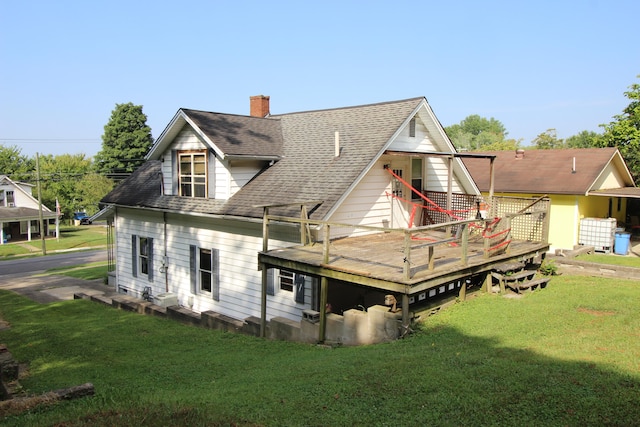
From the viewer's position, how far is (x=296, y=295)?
43.7 feet

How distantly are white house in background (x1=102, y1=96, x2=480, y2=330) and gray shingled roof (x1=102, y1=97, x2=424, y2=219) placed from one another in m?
0.04

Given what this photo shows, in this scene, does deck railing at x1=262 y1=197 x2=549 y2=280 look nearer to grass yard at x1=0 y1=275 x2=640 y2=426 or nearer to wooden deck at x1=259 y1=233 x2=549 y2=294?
wooden deck at x1=259 y1=233 x2=549 y2=294

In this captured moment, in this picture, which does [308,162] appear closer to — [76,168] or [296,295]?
[296,295]

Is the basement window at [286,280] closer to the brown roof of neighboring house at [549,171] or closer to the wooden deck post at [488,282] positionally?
the wooden deck post at [488,282]

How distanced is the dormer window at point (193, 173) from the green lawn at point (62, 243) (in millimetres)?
32678

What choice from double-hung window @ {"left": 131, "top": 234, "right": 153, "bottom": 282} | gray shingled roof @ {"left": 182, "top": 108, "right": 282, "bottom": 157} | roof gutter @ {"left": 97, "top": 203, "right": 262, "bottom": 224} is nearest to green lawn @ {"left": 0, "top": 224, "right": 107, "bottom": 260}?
double-hung window @ {"left": 131, "top": 234, "right": 153, "bottom": 282}

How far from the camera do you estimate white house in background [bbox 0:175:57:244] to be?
50750mm

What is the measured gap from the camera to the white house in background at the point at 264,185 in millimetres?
13727

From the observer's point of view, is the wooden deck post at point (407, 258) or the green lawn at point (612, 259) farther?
the green lawn at point (612, 259)

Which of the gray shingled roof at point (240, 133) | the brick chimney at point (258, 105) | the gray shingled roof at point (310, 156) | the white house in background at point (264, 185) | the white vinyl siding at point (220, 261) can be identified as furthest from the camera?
the brick chimney at point (258, 105)

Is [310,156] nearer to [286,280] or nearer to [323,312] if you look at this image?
[286,280]

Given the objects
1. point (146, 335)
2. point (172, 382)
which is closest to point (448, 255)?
point (172, 382)

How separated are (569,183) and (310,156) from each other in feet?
44.9

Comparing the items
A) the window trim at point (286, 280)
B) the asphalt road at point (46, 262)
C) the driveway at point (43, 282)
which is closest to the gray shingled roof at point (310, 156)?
the window trim at point (286, 280)
